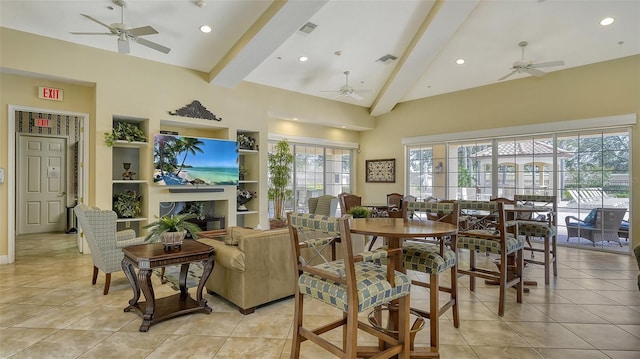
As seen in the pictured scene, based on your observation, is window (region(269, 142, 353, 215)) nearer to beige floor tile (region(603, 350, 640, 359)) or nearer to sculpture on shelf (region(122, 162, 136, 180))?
sculpture on shelf (region(122, 162, 136, 180))

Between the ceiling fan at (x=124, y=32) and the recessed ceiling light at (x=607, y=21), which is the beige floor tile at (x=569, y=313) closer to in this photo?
the recessed ceiling light at (x=607, y=21)

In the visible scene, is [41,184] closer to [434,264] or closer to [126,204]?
[126,204]

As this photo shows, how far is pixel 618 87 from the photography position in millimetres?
5648

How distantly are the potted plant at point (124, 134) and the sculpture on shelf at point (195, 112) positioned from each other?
0.63 m

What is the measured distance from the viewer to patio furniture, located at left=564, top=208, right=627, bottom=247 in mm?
5781

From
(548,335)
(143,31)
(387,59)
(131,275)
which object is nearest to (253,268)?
(131,275)

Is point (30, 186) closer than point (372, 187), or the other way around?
point (30, 186)

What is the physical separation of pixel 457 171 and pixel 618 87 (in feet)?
10.4

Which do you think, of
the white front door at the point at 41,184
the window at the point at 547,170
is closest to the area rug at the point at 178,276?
the white front door at the point at 41,184

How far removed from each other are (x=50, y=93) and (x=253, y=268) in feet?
15.0

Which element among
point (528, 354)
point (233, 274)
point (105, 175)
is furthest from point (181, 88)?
point (528, 354)

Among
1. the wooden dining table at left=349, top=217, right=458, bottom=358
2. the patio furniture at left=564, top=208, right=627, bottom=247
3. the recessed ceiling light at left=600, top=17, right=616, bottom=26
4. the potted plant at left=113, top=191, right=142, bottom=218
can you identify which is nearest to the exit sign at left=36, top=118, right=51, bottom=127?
the potted plant at left=113, top=191, right=142, bottom=218

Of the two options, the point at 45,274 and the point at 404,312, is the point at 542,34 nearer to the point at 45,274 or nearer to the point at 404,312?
the point at 404,312

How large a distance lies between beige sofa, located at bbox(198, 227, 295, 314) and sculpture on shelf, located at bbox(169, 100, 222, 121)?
341 cm
